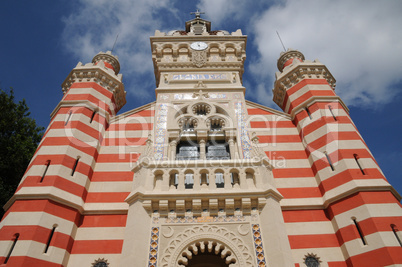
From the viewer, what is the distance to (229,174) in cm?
995

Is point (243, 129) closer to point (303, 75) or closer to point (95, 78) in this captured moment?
point (303, 75)

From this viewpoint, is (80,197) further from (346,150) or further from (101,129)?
(346,150)

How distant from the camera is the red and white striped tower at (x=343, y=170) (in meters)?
9.09

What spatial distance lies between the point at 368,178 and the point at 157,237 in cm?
735

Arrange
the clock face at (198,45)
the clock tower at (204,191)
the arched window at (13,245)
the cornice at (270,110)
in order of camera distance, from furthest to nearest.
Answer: the clock face at (198,45), the cornice at (270,110), the arched window at (13,245), the clock tower at (204,191)

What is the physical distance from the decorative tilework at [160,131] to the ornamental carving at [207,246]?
3829 mm

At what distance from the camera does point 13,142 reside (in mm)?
16594

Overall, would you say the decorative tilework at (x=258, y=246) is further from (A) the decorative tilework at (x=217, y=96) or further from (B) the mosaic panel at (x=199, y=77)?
(B) the mosaic panel at (x=199, y=77)

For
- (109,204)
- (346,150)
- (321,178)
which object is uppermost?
(346,150)

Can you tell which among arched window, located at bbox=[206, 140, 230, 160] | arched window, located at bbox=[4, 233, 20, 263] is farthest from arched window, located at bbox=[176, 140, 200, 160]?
arched window, located at bbox=[4, 233, 20, 263]

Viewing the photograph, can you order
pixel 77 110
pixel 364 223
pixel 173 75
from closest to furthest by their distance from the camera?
pixel 364 223
pixel 77 110
pixel 173 75

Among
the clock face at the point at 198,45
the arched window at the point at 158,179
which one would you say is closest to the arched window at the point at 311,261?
the arched window at the point at 158,179

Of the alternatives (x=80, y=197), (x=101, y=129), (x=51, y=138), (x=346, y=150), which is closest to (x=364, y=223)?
(x=346, y=150)

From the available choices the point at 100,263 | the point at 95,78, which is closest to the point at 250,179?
the point at 100,263
